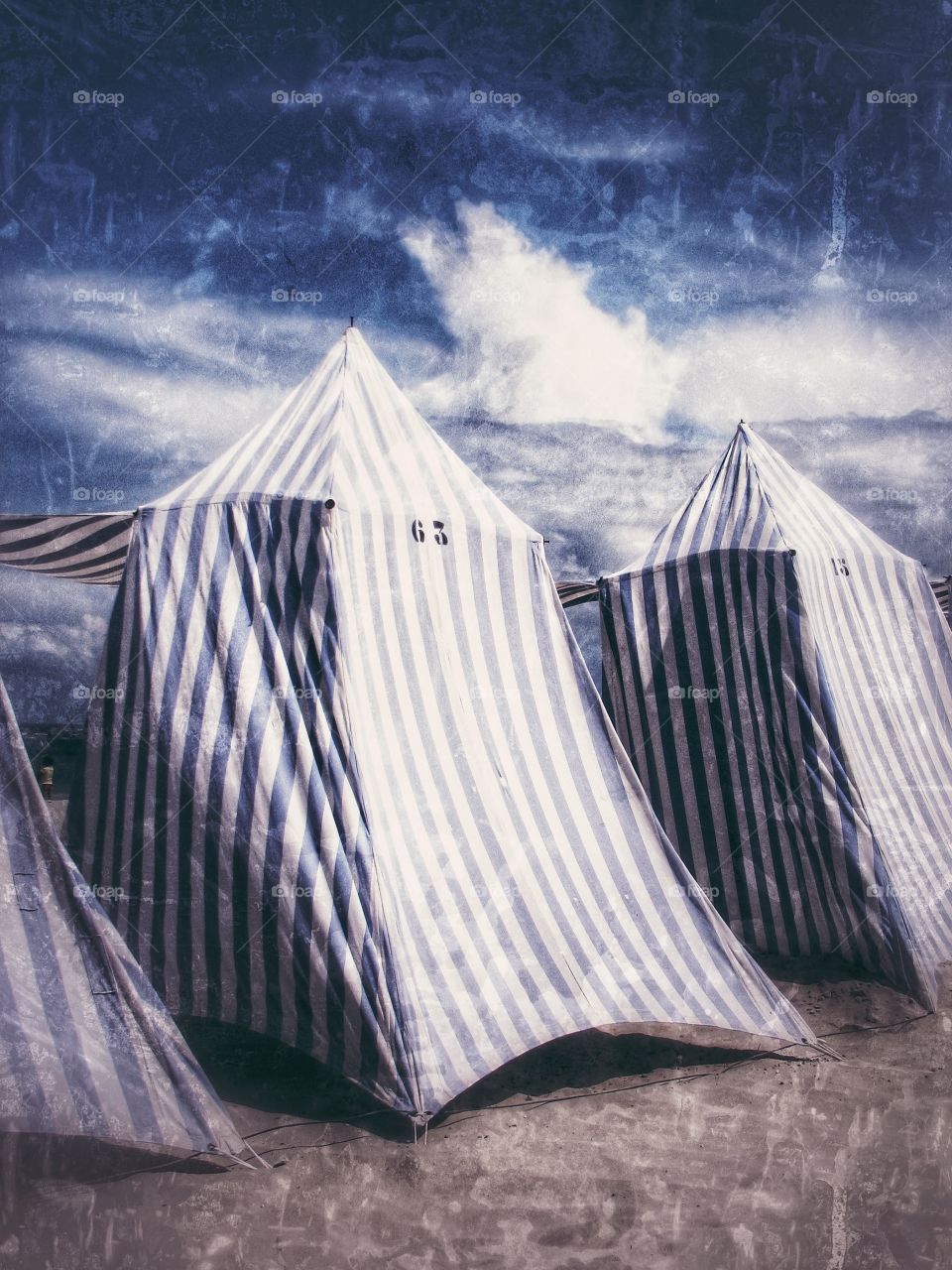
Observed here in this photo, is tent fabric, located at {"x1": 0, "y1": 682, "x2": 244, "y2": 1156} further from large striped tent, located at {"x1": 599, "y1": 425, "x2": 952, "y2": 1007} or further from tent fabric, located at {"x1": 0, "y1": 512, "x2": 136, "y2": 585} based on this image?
large striped tent, located at {"x1": 599, "y1": 425, "x2": 952, "y2": 1007}

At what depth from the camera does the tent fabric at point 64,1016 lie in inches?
71.2

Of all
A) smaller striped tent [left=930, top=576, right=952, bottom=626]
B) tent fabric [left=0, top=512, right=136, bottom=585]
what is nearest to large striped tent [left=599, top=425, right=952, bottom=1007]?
smaller striped tent [left=930, top=576, right=952, bottom=626]

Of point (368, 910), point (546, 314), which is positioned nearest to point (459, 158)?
point (546, 314)

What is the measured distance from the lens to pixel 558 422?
289 centimetres

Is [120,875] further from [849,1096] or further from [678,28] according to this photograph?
[678,28]

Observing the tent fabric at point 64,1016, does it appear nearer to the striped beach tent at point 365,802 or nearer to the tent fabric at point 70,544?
the striped beach tent at point 365,802

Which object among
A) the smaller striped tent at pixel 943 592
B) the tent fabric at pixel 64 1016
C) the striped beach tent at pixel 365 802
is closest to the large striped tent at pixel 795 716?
the smaller striped tent at pixel 943 592

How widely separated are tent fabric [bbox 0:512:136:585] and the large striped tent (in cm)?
173

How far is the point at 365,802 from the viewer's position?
7.22 ft

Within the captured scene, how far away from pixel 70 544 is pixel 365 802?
3.79ft

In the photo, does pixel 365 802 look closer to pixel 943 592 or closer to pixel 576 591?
pixel 576 591

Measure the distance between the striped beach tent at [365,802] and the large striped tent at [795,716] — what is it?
65 cm

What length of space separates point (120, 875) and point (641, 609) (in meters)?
2.05

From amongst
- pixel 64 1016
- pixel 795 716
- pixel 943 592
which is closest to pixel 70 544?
pixel 64 1016
